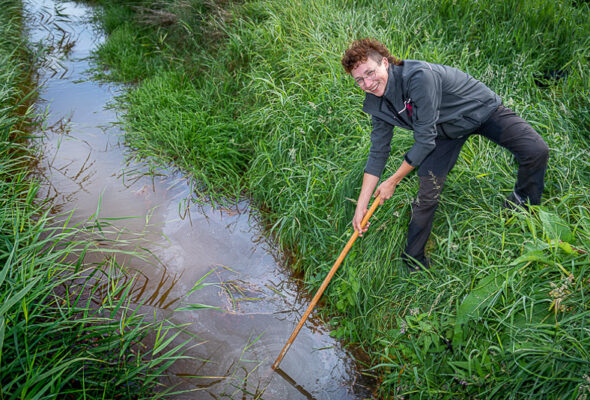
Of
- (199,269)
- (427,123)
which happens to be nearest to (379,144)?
(427,123)

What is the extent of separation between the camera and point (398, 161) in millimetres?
3109

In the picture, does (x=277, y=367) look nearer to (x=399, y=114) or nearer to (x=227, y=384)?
(x=227, y=384)

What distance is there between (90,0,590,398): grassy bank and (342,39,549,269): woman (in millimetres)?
210

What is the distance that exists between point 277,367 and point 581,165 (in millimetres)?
2477

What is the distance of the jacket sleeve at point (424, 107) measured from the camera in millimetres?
2225

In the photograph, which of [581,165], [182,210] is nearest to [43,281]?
[182,210]

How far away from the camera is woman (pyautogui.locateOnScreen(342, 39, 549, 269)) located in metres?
2.26

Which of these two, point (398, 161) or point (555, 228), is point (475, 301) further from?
point (398, 161)

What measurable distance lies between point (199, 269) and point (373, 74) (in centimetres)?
200

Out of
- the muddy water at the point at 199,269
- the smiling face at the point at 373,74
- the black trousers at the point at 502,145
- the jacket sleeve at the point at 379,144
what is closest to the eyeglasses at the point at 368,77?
the smiling face at the point at 373,74

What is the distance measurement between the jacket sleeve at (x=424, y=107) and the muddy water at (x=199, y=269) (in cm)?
140

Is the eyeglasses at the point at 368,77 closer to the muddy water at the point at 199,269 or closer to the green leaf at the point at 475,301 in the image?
the green leaf at the point at 475,301

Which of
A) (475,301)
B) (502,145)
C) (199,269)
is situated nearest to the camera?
(475,301)

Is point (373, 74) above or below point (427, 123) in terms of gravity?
above
